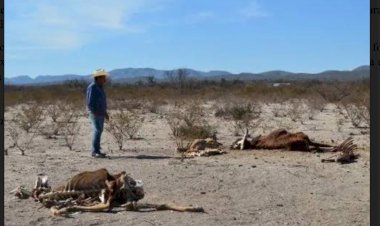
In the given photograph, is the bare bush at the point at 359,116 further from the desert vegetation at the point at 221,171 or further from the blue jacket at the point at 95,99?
the blue jacket at the point at 95,99

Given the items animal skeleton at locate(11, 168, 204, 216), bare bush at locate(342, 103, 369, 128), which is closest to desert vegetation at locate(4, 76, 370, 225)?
animal skeleton at locate(11, 168, 204, 216)

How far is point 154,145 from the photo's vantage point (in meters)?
15.4

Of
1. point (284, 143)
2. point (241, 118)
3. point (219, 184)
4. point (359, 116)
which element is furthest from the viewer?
point (241, 118)

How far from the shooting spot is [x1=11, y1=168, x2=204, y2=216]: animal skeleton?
7449mm

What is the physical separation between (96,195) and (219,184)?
222cm

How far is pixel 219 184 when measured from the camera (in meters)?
9.37

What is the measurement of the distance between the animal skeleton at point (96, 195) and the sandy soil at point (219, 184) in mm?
151

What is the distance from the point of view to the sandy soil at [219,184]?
710 centimetres

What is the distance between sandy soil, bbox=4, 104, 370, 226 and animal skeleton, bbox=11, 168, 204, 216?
0.15 metres

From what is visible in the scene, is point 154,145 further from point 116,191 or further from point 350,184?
point 116,191

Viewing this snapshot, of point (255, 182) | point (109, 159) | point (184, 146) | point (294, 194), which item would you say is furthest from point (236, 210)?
point (184, 146)
